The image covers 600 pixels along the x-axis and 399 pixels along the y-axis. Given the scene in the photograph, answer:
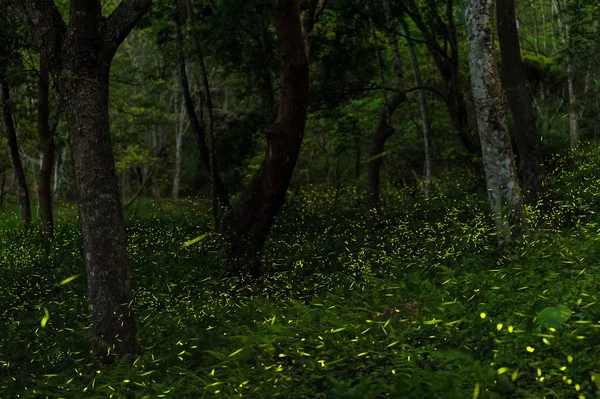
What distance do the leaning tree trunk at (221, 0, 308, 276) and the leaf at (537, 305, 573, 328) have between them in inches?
202

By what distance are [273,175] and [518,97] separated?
4432 millimetres

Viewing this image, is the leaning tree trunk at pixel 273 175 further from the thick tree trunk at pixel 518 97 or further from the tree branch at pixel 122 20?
the thick tree trunk at pixel 518 97

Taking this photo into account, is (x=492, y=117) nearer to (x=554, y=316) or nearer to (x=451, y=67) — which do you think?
(x=554, y=316)

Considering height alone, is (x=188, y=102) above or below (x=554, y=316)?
above

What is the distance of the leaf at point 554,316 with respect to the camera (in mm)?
4406

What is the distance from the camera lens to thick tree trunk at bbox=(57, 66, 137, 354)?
19.9ft

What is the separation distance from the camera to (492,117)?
748 centimetres

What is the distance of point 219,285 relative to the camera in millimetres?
8555

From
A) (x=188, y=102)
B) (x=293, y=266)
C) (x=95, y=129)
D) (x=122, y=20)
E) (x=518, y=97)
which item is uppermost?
(x=122, y=20)

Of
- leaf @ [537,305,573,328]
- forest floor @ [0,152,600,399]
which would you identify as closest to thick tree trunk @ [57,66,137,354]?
forest floor @ [0,152,600,399]

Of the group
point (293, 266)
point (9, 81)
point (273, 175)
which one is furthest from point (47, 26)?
point (9, 81)

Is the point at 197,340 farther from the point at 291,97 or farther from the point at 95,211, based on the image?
the point at 291,97

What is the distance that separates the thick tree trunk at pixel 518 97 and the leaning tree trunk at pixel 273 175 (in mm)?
3582

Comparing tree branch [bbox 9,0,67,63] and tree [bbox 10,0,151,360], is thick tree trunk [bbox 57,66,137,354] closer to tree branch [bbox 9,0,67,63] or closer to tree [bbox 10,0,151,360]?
tree [bbox 10,0,151,360]
